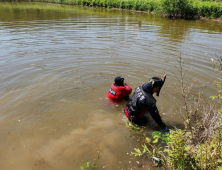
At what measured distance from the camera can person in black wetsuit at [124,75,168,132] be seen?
4.24 meters


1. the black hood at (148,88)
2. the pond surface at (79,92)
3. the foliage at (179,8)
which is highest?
the foliage at (179,8)

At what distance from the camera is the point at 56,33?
47.2ft

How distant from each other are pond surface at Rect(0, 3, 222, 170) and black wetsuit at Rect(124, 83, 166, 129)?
0.39m

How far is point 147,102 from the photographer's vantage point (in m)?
4.25

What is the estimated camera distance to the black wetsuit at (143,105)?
14.0 ft

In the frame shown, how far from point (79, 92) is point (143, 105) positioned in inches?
107

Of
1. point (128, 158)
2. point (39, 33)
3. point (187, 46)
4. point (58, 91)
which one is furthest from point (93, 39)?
point (128, 158)

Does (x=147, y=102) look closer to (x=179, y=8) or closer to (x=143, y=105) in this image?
(x=143, y=105)

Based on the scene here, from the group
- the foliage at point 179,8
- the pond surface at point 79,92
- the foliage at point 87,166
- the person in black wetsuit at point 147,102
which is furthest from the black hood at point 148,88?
the foliage at point 179,8

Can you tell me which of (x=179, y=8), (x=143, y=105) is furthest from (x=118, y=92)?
(x=179, y=8)

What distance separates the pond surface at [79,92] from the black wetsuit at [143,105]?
0.39 m

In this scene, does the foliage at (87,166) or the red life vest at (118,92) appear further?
the red life vest at (118,92)

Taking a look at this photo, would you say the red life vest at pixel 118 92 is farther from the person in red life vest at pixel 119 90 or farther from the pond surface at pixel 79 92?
the pond surface at pixel 79 92

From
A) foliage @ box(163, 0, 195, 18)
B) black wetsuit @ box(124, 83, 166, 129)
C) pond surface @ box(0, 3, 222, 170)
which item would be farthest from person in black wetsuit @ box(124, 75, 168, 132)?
foliage @ box(163, 0, 195, 18)
